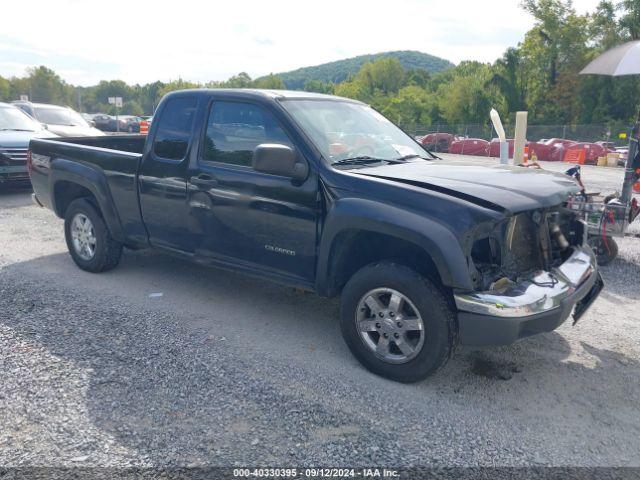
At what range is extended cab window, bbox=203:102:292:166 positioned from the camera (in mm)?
4535

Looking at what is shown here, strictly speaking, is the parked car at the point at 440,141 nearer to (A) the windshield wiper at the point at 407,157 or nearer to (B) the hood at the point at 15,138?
(B) the hood at the point at 15,138

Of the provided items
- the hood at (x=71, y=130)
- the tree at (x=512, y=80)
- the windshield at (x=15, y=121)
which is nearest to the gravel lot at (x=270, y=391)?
the windshield at (x=15, y=121)

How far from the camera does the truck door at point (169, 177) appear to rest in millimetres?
5016

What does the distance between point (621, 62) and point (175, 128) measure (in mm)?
5811

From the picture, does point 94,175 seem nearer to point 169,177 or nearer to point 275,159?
point 169,177

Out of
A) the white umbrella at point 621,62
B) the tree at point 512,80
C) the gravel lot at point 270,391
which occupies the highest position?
the tree at point 512,80

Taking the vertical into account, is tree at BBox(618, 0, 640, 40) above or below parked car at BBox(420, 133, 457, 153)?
above

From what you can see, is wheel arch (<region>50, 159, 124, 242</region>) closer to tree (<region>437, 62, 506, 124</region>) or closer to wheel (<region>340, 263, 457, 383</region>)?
wheel (<region>340, 263, 457, 383</region>)

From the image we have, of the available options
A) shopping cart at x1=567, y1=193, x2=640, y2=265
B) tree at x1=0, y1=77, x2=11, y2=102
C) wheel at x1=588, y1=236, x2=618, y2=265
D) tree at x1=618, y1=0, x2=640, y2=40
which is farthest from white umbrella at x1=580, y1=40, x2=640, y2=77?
tree at x1=0, y1=77, x2=11, y2=102

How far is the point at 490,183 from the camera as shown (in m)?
3.88

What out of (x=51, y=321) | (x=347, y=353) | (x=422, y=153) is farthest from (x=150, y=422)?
(x=422, y=153)

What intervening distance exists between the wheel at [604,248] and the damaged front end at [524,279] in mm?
2584

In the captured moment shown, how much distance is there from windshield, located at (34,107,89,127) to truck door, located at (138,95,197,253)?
10.6 metres

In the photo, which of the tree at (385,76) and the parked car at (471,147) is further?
the tree at (385,76)
